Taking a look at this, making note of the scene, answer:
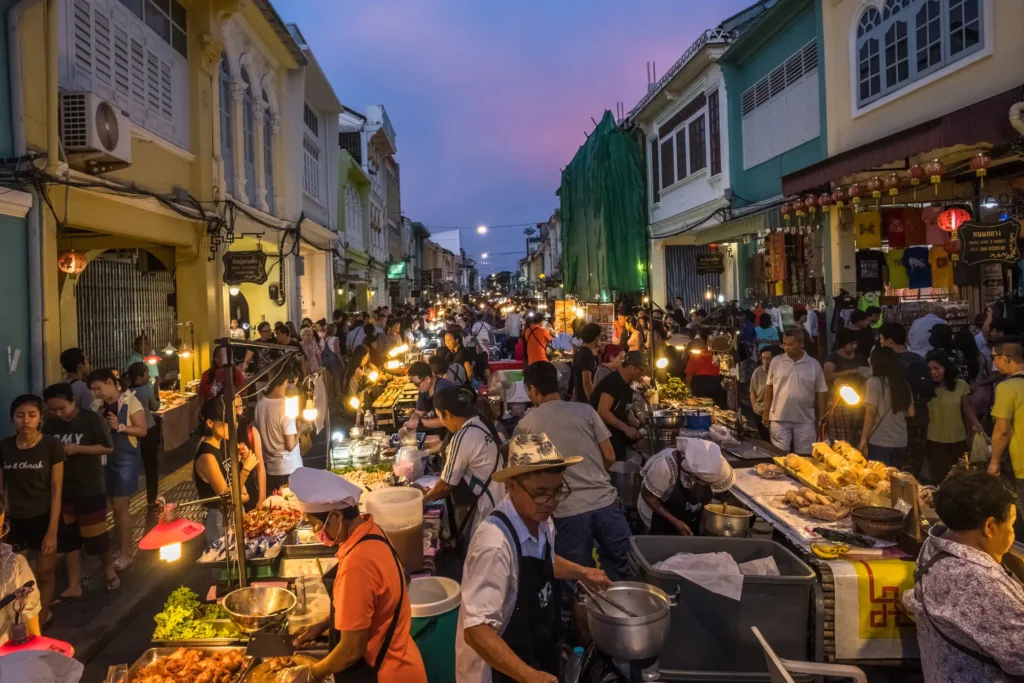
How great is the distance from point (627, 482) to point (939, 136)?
19.2 ft

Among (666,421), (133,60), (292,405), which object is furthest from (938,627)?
(133,60)

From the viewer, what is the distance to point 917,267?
1183 centimetres

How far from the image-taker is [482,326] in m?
19.8

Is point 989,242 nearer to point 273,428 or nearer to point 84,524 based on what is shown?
point 273,428

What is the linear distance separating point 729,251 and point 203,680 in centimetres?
1894

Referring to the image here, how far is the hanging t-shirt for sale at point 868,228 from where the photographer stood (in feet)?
36.9

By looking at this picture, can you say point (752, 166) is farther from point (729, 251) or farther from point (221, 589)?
point (221, 589)

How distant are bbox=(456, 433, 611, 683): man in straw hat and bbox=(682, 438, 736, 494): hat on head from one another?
7.61 ft

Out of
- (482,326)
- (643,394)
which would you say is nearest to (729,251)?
(482,326)

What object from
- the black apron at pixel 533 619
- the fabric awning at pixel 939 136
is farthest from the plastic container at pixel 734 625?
the fabric awning at pixel 939 136

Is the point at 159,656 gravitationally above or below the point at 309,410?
below

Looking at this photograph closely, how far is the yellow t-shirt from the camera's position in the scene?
5574mm

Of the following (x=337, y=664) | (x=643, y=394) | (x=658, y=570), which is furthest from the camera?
(x=643, y=394)

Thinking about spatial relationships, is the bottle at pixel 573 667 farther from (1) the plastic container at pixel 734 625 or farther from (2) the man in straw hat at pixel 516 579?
(1) the plastic container at pixel 734 625
